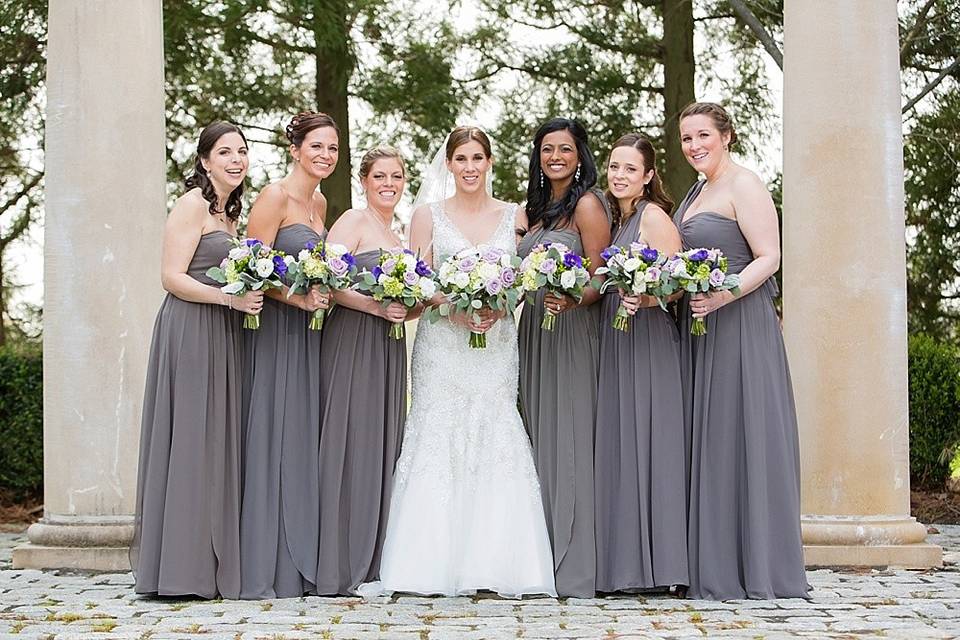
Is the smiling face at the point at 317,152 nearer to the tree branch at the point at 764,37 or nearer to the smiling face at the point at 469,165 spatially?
the smiling face at the point at 469,165

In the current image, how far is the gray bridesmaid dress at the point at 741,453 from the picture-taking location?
7227 millimetres

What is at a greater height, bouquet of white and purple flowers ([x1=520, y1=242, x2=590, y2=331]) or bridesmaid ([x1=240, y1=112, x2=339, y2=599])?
bouquet of white and purple flowers ([x1=520, y1=242, x2=590, y2=331])

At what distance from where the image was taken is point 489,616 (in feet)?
21.7

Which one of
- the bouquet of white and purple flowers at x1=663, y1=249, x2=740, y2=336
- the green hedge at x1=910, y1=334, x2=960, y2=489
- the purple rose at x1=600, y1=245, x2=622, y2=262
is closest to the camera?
the bouquet of white and purple flowers at x1=663, y1=249, x2=740, y2=336

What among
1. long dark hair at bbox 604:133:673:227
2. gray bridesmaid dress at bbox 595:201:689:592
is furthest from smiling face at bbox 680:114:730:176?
gray bridesmaid dress at bbox 595:201:689:592

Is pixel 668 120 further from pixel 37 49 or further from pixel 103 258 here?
pixel 103 258

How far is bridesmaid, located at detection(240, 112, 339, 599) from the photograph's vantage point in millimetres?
7430

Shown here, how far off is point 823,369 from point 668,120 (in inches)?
267

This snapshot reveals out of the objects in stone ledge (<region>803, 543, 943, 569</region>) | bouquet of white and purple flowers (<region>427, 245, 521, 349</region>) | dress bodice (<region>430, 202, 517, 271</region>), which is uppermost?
dress bodice (<region>430, 202, 517, 271</region>)

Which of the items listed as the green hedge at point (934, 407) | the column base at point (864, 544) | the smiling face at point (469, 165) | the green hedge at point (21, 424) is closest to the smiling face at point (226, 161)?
the smiling face at point (469, 165)

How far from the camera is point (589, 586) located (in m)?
7.31

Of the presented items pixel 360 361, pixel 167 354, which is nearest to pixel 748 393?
pixel 360 361

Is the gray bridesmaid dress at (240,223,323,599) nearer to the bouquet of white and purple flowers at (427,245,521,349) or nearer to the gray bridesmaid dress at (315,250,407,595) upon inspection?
the gray bridesmaid dress at (315,250,407,595)

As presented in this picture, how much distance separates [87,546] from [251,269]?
2580mm
